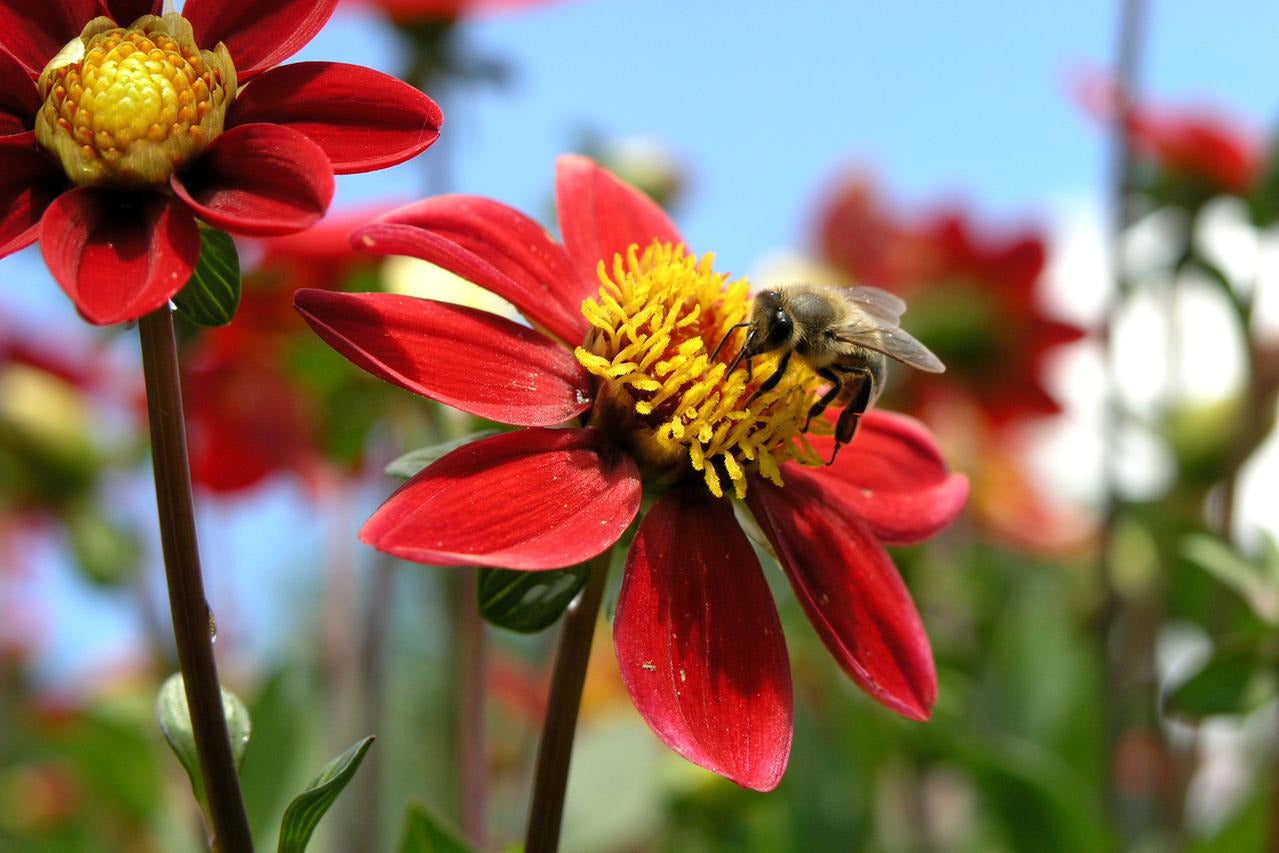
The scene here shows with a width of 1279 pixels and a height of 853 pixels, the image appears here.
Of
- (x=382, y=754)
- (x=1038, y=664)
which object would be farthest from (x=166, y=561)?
(x=1038, y=664)

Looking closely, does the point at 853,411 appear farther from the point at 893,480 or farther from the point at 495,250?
the point at 495,250

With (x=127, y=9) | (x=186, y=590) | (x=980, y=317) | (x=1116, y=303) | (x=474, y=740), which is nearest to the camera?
(x=186, y=590)

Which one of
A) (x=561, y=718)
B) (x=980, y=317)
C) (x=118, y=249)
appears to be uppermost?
(x=118, y=249)

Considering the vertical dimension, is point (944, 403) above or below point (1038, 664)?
above

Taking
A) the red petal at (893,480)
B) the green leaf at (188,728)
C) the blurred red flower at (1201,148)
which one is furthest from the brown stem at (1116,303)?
the green leaf at (188,728)

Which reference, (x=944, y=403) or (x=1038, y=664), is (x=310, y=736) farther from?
(x=944, y=403)

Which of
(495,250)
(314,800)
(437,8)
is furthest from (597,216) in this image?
(437,8)

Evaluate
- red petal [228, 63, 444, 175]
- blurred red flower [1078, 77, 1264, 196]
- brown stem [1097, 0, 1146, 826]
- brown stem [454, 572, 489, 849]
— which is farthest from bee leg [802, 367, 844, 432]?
blurred red flower [1078, 77, 1264, 196]
